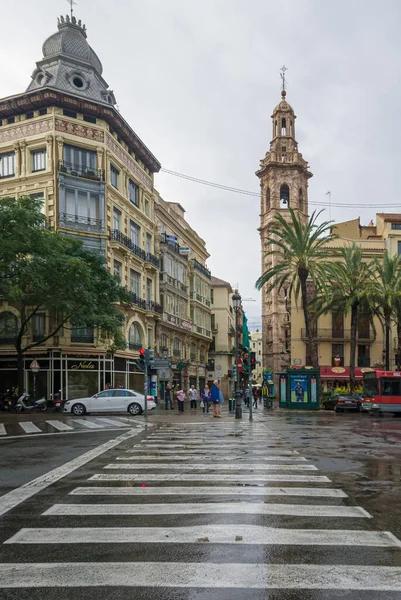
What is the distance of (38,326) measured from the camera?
39.1 metres

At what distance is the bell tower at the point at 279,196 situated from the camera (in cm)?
8081

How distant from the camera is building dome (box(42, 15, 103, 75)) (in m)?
43.5

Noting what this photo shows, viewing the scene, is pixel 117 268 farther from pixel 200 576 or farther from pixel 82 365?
pixel 200 576

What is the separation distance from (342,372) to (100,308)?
110ft

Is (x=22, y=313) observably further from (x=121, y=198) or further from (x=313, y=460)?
(x=313, y=460)

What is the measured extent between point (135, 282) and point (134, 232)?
3.93 meters

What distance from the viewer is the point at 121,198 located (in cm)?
4403

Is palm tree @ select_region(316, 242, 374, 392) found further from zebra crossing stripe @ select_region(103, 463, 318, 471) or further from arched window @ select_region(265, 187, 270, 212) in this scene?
arched window @ select_region(265, 187, 270, 212)

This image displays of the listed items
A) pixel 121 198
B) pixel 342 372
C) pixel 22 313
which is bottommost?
pixel 342 372

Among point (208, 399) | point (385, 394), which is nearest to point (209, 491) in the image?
point (208, 399)

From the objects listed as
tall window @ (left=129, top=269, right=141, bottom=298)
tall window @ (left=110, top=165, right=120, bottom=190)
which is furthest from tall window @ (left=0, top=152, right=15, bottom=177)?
tall window @ (left=129, top=269, right=141, bottom=298)

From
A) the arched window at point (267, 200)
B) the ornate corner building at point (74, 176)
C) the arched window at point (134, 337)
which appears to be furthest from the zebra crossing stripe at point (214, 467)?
the arched window at point (267, 200)

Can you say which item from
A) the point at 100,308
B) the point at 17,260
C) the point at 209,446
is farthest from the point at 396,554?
the point at 100,308

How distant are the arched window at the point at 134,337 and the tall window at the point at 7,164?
45.7 feet
